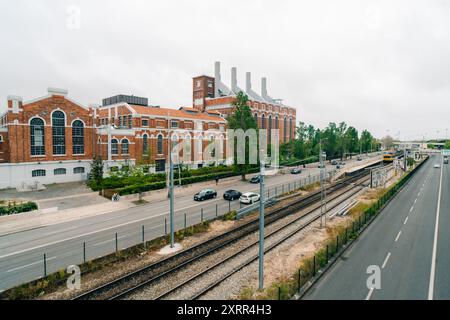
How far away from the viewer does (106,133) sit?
45.0m

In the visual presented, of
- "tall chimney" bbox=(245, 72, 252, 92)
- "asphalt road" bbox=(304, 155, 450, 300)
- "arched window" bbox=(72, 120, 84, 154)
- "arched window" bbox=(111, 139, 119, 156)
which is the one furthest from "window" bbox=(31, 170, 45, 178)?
"tall chimney" bbox=(245, 72, 252, 92)

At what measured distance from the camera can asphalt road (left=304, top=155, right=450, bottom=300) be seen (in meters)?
12.1

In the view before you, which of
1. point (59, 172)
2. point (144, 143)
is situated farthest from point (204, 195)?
point (59, 172)

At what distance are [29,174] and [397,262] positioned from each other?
152 feet

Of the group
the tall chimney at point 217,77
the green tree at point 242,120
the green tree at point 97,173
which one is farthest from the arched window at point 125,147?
the tall chimney at point 217,77

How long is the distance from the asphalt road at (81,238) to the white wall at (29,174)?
20.0 meters

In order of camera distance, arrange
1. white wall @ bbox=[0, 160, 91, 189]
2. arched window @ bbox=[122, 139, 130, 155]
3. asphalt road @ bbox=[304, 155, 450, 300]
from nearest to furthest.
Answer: asphalt road @ bbox=[304, 155, 450, 300]
white wall @ bbox=[0, 160, 91, 189]
arched window @ bbox=[122, 139, 130, 155]

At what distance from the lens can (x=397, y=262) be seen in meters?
15.3

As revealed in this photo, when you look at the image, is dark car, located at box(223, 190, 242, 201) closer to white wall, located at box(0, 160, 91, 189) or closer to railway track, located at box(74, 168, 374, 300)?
railway track, located at box(74, 168, 374, 300)

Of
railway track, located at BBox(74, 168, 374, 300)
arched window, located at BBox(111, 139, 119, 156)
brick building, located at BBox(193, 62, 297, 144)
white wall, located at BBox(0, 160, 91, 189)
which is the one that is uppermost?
brick building, located at BBox(193, 62, 297, 144)

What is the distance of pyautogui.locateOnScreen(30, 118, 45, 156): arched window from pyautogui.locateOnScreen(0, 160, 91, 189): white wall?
81.7 inches

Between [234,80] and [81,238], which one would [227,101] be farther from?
[81,238]

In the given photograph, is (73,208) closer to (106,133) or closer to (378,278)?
(106,133)
